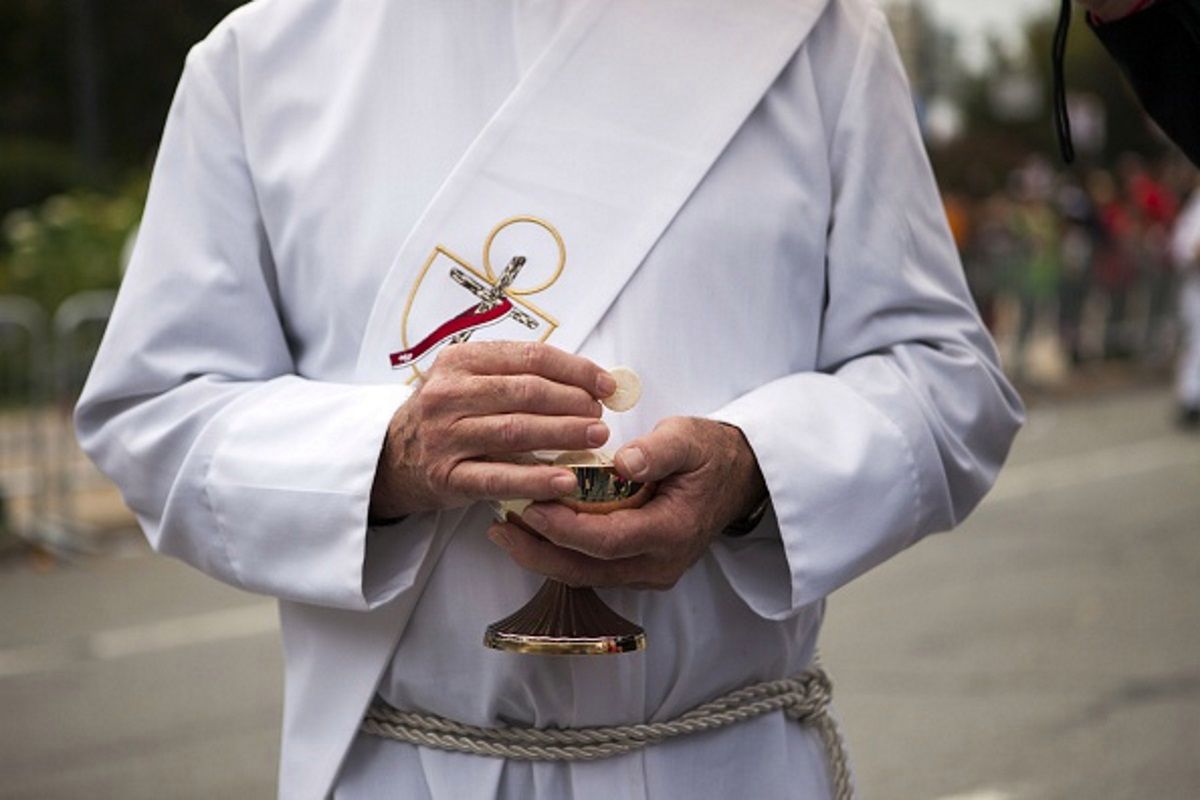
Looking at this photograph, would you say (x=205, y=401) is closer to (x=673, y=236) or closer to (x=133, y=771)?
(x=673, y=236)

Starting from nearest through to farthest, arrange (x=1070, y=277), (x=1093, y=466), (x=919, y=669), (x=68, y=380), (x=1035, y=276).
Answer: (x=919, y=669)
(x=68, y=380)
(x=1093, y=466)
(x=1035, y=276)
(x=1070, y=277)

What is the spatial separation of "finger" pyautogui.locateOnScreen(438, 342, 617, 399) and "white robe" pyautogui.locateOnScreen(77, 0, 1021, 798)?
5.0 inches

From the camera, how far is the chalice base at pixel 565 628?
1936 mm

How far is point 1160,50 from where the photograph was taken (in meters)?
2.27

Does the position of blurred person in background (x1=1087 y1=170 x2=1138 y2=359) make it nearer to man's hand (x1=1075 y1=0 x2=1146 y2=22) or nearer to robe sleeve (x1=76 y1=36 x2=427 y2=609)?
man's hand (x1=1075 y1=0 x2=1146 y2=22)

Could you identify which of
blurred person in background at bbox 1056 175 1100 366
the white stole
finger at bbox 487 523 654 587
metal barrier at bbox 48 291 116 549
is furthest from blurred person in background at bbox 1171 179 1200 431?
finger at bbox 487 523 654 587

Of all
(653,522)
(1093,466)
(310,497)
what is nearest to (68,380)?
(1093,466)

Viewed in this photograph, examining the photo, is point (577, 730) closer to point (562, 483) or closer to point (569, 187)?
point (562, 483)

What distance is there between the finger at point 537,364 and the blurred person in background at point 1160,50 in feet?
2.34

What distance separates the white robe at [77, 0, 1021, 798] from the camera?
209 centimetres

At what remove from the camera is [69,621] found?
8734 millimetres

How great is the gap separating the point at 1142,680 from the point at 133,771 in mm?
3411

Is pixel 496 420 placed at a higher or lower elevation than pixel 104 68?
higher

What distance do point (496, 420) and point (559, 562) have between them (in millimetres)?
153
